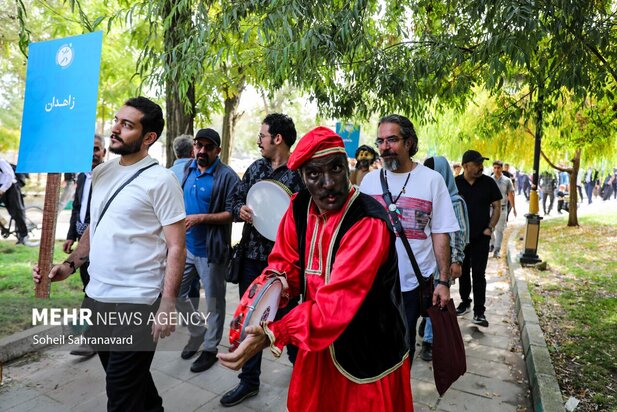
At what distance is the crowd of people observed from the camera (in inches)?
69.2

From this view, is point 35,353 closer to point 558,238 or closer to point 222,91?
point 222,91

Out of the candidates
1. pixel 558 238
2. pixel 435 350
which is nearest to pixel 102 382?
pixel 435 350

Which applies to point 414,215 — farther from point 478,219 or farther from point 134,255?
point 478,219

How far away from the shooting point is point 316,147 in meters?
1.79

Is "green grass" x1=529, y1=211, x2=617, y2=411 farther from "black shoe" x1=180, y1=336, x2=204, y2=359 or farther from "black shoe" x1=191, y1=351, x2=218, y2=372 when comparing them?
"black shoe" x1=180, y1=336, x2=204, y2=359

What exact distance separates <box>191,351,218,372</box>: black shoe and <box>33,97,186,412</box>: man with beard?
138cm

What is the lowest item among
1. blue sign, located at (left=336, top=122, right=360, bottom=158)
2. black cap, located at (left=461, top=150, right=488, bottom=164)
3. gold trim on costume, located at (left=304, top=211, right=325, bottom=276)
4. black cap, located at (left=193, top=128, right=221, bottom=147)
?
gold trim on costume, located at (left=304, top=211, right=325, bottom=276)

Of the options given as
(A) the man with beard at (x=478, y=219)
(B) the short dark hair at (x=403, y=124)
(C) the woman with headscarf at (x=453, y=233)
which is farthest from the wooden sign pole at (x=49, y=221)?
(A) the man with beard at (x=478, y=219)

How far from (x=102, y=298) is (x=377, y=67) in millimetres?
4101

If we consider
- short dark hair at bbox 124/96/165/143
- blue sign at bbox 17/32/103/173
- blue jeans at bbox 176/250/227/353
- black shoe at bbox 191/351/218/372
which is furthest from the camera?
blue jeans at bbox 176/250/227/353

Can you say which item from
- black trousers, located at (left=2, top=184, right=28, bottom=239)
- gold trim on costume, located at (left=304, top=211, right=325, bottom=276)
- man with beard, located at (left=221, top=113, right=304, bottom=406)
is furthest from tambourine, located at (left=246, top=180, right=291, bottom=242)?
black trousers, located at (left=2, top=184, right=28, bottom=239)

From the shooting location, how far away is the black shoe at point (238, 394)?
3318 mm

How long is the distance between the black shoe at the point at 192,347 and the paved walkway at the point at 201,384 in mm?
64

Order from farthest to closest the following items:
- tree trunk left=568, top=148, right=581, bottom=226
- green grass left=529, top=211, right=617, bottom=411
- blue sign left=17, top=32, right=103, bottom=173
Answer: tree trunk left=568, top=148, right=581, bottom=226
green grass left=529, top=211, right=617, bottom=411
blue sign left=17, top=32, right=103, bottom=173
